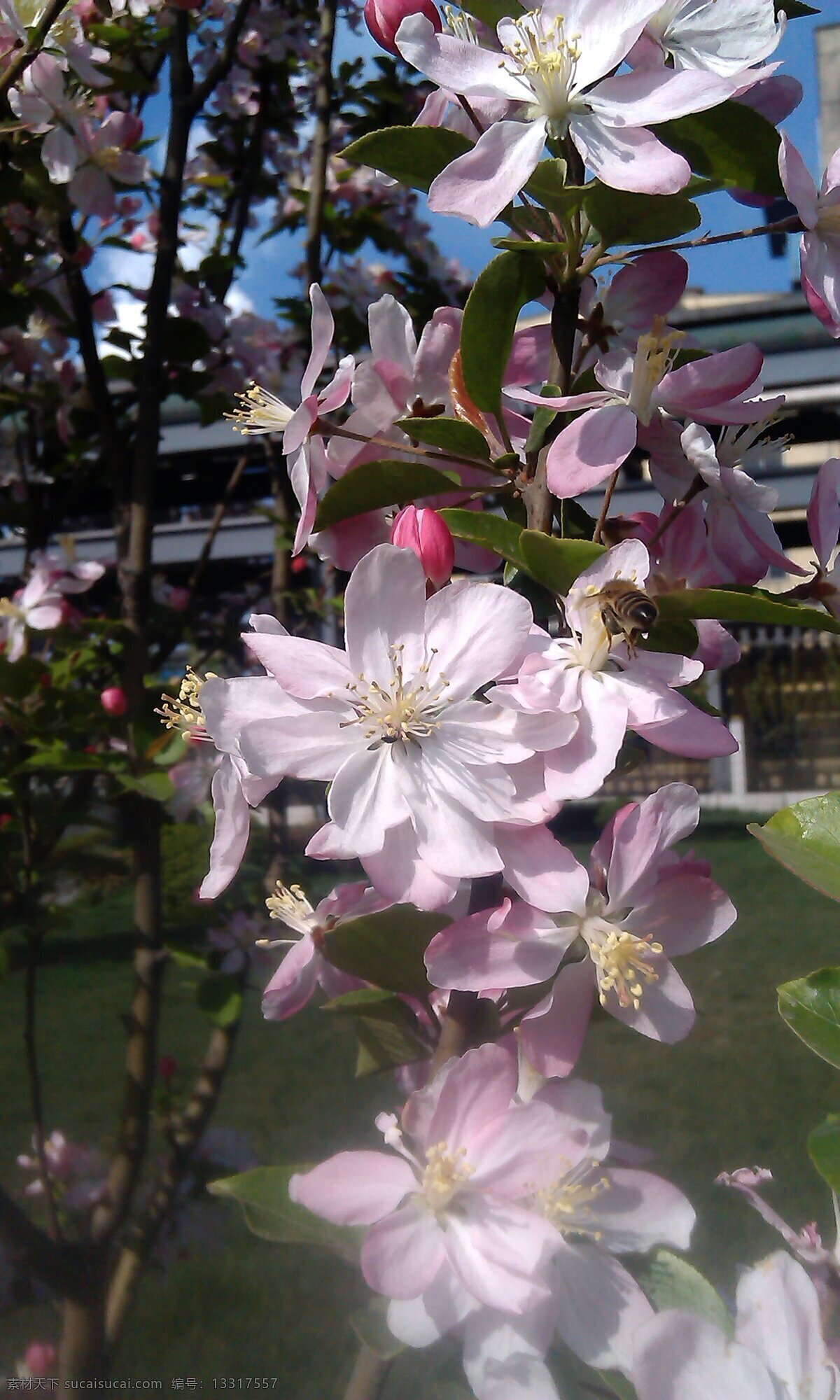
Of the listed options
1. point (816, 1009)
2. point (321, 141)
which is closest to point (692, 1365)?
point (816, 1009)

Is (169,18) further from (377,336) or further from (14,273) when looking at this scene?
(377,336)

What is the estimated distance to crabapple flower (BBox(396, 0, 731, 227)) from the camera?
1.58ft

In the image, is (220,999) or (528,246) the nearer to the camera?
(528,246)

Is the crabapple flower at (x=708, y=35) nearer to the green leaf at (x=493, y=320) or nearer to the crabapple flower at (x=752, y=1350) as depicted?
the green leaf at (x=493, y=320)

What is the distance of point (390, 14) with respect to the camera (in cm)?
57

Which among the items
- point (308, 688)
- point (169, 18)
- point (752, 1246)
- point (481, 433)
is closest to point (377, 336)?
point (481, 433)

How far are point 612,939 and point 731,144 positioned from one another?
376mm

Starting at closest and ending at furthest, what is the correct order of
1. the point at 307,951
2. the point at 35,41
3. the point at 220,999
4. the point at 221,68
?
1. the point at 307,951
2. the point at 35,41
3. the point at 221,68
4. the point at 220,999

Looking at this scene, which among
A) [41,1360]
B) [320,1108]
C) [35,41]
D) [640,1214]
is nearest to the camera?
[640,1214]

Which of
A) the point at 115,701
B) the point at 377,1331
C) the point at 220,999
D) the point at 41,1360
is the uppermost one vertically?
the point at 377,1331

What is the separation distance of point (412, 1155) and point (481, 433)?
0.34 metres

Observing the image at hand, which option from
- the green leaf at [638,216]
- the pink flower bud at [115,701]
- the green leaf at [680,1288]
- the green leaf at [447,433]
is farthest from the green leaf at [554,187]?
the pink flower bud at [115,701]

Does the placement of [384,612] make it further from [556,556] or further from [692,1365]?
[692,1365]

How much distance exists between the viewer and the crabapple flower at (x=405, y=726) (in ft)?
1.51
